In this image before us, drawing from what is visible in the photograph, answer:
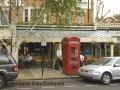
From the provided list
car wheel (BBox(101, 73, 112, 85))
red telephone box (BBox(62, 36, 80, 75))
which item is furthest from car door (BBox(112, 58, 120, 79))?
red telephone box (BBox(62, 36, 80, 75))

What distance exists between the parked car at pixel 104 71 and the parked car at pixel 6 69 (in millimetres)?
4582

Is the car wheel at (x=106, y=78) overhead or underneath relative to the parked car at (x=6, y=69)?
underneath

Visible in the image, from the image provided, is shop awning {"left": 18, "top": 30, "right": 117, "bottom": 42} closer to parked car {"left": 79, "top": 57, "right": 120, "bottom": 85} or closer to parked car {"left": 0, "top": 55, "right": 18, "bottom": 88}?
parked car {"left": 79, "top": 57, "right": 120, "bottom": 85}

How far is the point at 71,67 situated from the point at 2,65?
27.7 ft

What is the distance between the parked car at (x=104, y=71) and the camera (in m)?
→ 20.4

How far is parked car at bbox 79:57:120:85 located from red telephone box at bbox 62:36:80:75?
4.24 metres

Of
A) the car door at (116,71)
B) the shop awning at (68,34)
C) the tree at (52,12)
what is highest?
the tree at (52,12)

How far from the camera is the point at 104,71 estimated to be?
20.6 m

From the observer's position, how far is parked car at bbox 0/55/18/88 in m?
18.1

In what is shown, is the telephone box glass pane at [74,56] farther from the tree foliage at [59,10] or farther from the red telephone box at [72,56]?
the tree foliage at [59,10]

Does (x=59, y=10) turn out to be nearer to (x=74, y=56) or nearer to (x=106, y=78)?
(x=74, y=56)

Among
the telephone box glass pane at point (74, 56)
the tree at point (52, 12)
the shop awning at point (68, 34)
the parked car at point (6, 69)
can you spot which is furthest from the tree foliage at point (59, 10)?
the parked car at point (6, 69)

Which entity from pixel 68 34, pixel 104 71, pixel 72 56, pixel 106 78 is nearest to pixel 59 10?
pixel 72 56

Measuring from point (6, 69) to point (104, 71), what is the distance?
5.73 m
